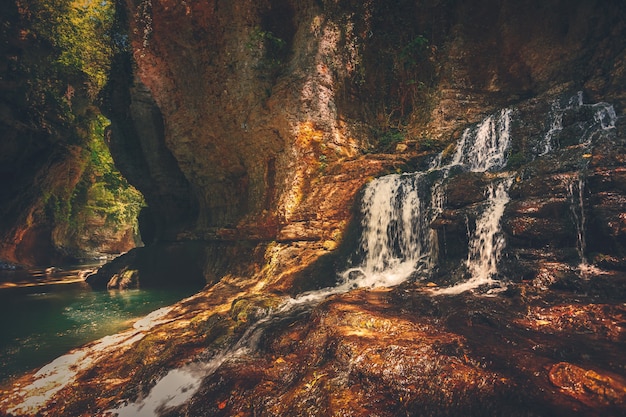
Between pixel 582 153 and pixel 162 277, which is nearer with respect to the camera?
pixel 582 153

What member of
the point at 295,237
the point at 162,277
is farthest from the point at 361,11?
the point at 162,277

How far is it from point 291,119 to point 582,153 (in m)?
8.04

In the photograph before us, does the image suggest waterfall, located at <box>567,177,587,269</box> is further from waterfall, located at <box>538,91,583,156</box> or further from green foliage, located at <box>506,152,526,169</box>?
green foliage, located at <box>506,152,526,169</box>

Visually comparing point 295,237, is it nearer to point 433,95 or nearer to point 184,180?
point 433,95

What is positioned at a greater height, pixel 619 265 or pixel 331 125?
pixel 331 125

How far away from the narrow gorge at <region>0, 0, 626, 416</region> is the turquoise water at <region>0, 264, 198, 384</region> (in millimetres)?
816

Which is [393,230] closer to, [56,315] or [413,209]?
[413,209]

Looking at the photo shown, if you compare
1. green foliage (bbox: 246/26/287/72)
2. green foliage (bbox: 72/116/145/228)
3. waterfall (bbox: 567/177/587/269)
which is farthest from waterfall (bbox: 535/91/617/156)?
green foliage (bbox: 72/116/145/228)

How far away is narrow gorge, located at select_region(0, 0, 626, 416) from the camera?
372 cm

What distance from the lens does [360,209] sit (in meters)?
9.77

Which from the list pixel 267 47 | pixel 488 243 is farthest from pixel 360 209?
pixel 267 47

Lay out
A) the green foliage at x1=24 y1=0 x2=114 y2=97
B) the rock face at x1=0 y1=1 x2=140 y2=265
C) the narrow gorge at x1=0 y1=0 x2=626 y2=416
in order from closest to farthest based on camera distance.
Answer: the narrow gorge at x1=0 y1=0 x2=626 y2=416 < the rock face at x1=0 y1=1 x2=140 y2=265 < the green foliage at x1=24 y1=0 x2=114 y2=97

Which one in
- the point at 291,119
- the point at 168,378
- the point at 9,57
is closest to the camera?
the point at 168,378

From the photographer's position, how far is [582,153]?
6.83 metres
